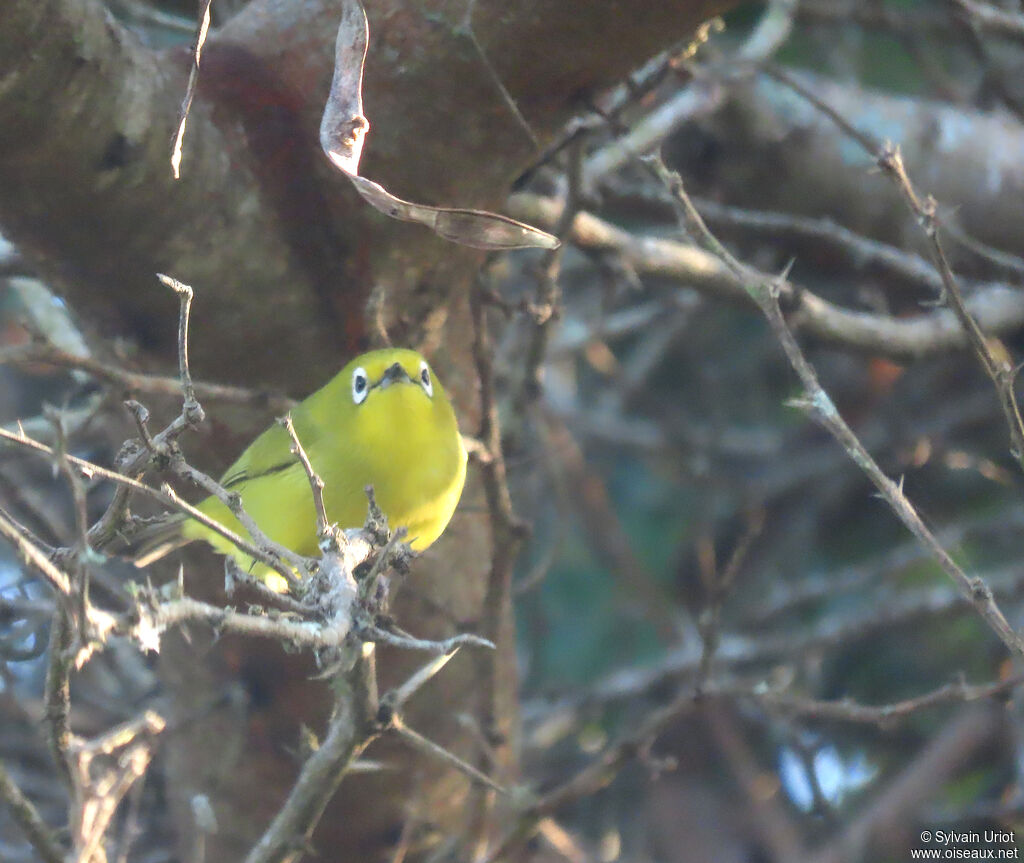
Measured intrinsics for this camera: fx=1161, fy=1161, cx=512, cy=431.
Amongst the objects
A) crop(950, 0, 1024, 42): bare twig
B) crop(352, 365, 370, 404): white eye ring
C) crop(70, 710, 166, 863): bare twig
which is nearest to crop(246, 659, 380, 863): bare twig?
crop(70, 710, 166, 863): bare twig

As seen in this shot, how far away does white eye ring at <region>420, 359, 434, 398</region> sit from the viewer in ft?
11.0

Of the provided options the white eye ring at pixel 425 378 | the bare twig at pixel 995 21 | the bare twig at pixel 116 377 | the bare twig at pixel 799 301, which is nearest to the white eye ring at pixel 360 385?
the white eye ring at pixel 425 378

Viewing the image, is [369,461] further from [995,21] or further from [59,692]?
[995,21]

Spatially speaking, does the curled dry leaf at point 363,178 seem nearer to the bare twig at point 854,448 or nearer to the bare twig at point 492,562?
the bare twig at point 854,448

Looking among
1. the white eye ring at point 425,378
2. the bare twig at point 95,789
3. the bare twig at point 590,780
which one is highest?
the white eye ring at point 425,378

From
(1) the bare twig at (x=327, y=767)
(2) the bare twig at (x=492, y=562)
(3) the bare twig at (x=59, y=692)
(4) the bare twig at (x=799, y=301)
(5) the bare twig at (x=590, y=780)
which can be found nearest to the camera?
(3) the bare twig at (x=59, y=692)

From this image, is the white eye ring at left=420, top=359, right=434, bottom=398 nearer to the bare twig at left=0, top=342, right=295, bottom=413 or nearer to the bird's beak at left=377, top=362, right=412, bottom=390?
the bird's beak at left=377, top=362, right=412, bottom=390

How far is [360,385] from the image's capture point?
3.37 m

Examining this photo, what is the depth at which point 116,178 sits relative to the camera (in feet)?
9.16

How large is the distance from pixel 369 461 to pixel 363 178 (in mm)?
1488

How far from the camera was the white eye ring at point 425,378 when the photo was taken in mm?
3342

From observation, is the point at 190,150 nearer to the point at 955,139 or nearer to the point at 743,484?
the point at 955,139

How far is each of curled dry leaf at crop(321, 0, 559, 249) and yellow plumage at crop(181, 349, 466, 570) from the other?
3.91 feet

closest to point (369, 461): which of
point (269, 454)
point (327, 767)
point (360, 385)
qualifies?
point (360, 385)
